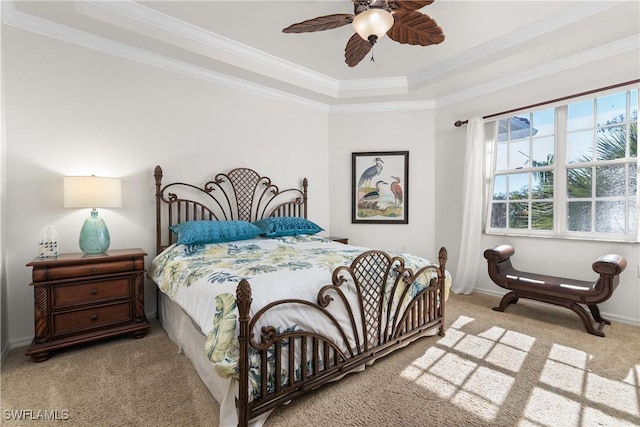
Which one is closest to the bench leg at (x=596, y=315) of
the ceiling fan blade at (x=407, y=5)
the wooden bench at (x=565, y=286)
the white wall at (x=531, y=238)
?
the wooden bench at (x=565, y=286)

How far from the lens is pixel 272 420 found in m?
1.54

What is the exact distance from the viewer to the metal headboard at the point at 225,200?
3098 millimetres

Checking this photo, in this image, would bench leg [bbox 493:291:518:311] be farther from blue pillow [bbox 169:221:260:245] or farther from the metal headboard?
blue pillow [bbox 169:221:260:245]

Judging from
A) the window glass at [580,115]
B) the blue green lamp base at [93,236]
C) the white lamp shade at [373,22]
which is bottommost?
the blue green lamp base at [93,236]

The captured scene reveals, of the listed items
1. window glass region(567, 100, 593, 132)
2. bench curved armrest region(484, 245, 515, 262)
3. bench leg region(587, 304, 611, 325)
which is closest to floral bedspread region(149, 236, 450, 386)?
bench curved armrest region(484, 245, 515, 262)

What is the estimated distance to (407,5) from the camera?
1898 millimetres

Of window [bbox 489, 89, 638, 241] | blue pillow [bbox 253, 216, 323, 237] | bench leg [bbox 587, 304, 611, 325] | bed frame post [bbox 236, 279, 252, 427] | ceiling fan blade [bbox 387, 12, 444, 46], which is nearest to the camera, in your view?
bed frame post [bbox 236, 279, 252, 427]

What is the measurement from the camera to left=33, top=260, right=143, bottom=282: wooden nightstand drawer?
2117mm

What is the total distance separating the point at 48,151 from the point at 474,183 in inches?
176

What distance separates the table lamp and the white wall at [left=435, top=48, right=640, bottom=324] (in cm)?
394

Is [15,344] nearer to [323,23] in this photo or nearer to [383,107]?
[323,23]

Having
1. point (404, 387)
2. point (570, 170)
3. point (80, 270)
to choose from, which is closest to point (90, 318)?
point (80, 270)

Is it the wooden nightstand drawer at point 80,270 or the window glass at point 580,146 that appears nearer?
the wooden nightstand drawer at point 80,270

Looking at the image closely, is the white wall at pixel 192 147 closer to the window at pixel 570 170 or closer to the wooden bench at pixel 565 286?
the window at pixel 570 170
